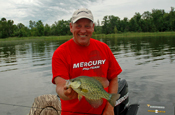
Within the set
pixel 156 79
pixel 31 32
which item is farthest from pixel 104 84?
pixel 31 32

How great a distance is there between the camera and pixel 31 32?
332ft

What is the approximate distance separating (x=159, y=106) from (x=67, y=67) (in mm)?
1987

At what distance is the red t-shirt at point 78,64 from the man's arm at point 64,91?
0.06m

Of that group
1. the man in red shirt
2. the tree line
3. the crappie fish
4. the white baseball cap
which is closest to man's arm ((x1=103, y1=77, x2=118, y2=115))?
the man in red shirt

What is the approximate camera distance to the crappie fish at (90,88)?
1.93 meters

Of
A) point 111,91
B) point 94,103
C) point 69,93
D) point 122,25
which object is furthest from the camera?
point 122,25

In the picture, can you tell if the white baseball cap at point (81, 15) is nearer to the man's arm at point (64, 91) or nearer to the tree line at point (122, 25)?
the man's arm at point (64, 91)

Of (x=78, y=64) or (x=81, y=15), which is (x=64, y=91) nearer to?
(x=78, y=64)

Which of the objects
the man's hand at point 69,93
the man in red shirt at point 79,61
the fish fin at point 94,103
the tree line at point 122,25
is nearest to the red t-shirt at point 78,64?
the man in red shirt at point 79,61

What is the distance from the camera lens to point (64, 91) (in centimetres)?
198

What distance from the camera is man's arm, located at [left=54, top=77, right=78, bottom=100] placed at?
1959mm

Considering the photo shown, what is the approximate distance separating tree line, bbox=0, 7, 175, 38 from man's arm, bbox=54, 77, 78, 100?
86.8m

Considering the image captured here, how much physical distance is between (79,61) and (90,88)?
1.44 ft

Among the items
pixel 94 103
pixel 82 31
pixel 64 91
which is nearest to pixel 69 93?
pixel 64 91
